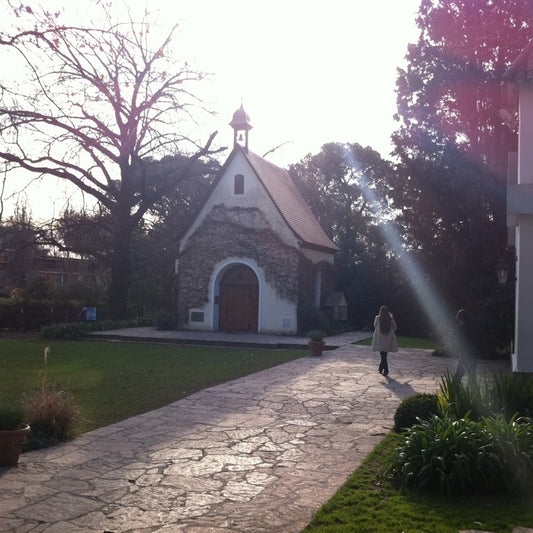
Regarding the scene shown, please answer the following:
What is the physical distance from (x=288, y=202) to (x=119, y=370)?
685 inches

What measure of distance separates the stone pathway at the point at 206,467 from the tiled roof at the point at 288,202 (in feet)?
56.8

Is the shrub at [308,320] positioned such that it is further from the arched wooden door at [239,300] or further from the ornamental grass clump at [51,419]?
the ornamental grass clump at [51,419]

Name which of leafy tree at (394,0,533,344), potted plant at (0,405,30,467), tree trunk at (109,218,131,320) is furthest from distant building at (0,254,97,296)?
potted plant at (0,405,30,467)

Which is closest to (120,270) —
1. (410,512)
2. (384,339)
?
(384,339)

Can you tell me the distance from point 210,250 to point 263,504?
2402 cm

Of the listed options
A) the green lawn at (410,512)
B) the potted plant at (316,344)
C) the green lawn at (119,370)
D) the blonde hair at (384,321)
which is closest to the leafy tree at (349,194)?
the potted plant at (316,344)

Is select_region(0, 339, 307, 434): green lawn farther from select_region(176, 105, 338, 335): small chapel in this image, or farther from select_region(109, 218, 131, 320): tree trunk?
select_region(109, 218, 131, 320): tree trunk

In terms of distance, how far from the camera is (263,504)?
19.3 feet

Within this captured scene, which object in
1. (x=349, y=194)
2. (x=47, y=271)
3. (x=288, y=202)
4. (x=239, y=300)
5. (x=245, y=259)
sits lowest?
(x=239, y=300)

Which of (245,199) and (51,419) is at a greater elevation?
(245,199)

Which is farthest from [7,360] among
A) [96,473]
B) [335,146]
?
[335,146]

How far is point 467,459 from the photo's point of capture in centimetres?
619

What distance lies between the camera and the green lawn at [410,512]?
5.23 m

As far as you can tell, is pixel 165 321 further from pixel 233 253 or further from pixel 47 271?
pixel 47 271
